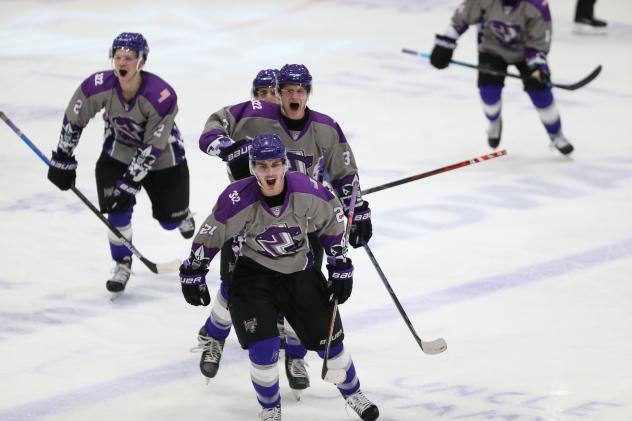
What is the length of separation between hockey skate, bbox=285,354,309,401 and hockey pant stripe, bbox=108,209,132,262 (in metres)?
1.23

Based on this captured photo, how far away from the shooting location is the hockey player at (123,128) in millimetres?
4828

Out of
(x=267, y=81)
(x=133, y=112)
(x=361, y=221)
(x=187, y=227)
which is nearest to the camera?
(x=361, y=221)

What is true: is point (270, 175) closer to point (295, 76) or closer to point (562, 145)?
point (295, 76)

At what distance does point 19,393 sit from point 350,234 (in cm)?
135

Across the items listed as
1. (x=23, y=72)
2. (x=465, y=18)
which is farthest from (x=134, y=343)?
(x=23, y=72)

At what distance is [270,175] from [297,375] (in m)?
0.89

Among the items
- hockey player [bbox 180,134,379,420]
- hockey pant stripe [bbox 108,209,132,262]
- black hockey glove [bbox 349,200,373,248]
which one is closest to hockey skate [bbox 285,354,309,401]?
hockey player [bbox 180,134,379,420]

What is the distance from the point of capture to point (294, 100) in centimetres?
416

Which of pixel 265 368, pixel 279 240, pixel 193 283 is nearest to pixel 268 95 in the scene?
pixel 279 240

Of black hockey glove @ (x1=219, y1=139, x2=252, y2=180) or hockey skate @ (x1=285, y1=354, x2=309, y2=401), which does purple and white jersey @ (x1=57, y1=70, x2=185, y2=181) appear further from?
hockey skate @ (x1=285, y1=354, x2=309, y2=401)

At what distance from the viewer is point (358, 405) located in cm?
394

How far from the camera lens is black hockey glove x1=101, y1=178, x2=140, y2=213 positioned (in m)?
4.87

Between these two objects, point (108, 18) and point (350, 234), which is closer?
point (350, 234)

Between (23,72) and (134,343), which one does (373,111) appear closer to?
(23,72)
